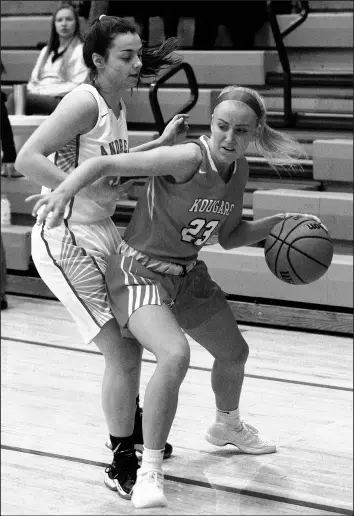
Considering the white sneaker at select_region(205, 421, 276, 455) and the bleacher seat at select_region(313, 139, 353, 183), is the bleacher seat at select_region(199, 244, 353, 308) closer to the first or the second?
the bleacher seat at select_region(313, 139, 353, 183)

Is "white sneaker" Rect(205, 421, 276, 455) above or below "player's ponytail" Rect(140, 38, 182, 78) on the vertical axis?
below

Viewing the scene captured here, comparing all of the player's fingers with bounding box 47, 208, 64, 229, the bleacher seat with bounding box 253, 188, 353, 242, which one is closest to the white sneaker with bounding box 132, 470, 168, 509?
the player's fingers with bounding box 47, 208, 64, 229

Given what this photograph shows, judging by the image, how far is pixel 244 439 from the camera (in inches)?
123

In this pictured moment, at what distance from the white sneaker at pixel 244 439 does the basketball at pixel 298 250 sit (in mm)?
524

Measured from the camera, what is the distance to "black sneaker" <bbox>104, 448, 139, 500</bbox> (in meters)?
2.76

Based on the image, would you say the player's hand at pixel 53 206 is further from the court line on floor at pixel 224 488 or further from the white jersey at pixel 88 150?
the court line on floor at pixel 224 488

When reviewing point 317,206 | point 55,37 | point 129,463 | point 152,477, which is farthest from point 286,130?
point 152,477

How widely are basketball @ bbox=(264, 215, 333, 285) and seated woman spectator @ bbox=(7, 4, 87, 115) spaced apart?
131 inches

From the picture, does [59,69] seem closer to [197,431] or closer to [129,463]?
[197,431]

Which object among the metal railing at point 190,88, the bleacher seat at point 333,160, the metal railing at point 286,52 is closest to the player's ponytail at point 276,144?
the bleacher seat at point 333,160

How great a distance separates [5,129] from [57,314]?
3.98ft

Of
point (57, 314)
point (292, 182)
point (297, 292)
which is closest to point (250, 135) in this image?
point (297, 292)

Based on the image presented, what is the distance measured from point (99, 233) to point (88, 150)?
246 millimetres

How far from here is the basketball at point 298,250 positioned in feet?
9.71
